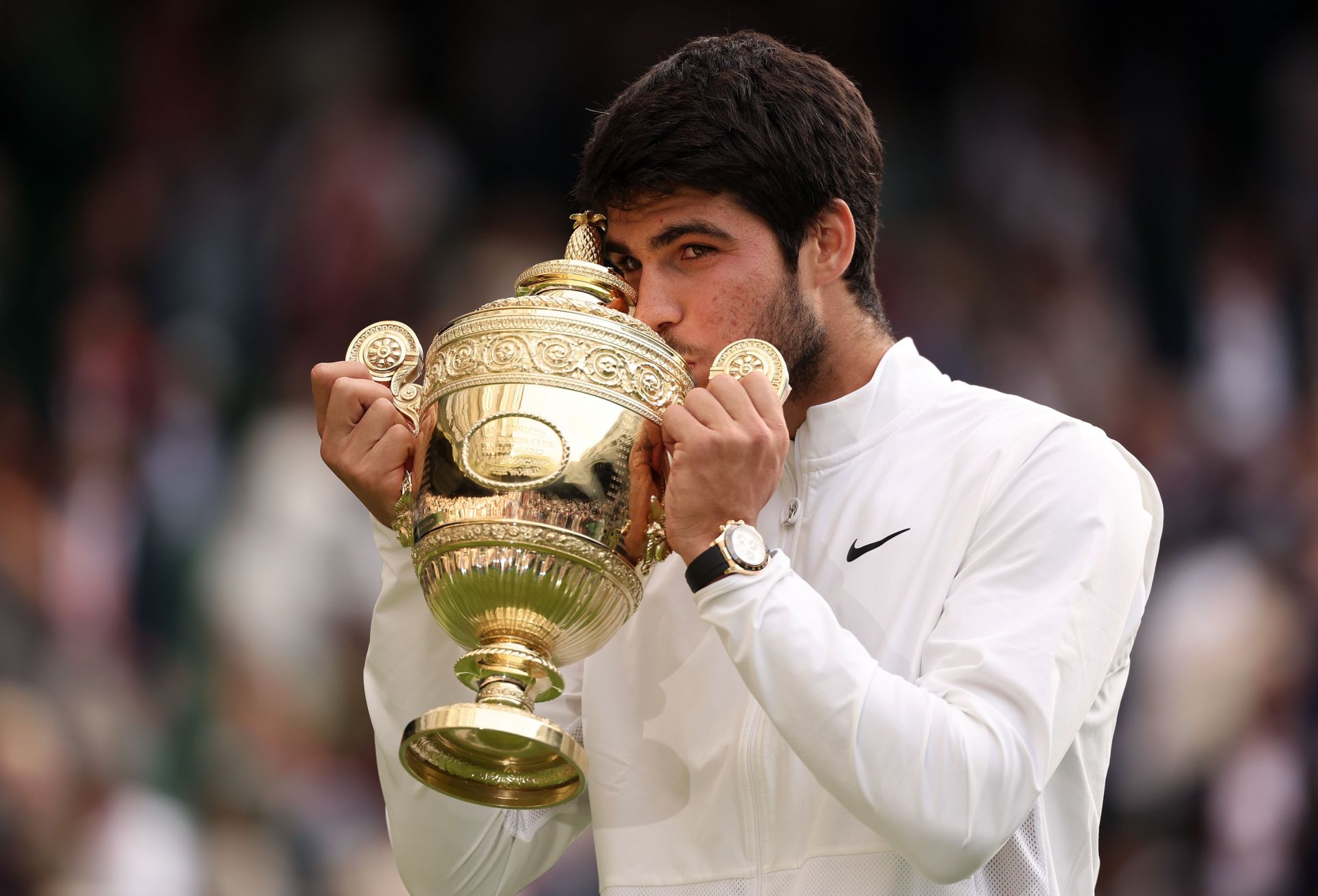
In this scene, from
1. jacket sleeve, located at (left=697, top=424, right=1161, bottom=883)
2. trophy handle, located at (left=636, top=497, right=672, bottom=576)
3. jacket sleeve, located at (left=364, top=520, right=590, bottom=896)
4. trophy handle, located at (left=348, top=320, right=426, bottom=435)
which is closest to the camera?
jacket sleeve, located at (left=697, top=424, right=1161, bottom=883)

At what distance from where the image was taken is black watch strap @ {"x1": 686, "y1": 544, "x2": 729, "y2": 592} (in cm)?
205

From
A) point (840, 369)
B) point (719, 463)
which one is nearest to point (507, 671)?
point (719, 463)

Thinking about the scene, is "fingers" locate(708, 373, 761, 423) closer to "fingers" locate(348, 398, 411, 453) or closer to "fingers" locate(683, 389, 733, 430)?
"fingers" locate(683, 389, 733, 430)

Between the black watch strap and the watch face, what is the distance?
0.06 ft

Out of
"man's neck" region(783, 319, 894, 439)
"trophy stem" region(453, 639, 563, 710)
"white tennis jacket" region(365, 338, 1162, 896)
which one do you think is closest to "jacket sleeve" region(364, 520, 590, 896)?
"white tennis jacket" region(365, 338, 1162, 896)

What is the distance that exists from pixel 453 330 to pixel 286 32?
589 cm

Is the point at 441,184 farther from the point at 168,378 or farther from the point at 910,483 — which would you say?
the point at 910,483

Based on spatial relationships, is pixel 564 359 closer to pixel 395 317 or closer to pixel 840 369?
pixel 840 369

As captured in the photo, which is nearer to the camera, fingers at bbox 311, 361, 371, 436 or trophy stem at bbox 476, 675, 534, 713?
trophy stem at bbox 476, 675, 534, 713

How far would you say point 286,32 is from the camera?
7.65 m

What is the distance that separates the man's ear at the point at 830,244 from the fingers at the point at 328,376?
2.48 feet

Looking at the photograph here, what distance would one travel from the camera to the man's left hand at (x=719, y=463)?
2.07 metres

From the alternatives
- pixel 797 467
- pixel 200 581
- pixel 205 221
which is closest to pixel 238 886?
pixel 200 581

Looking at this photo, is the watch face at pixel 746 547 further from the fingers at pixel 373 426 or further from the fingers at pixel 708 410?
the fingers at pixel 373 426
